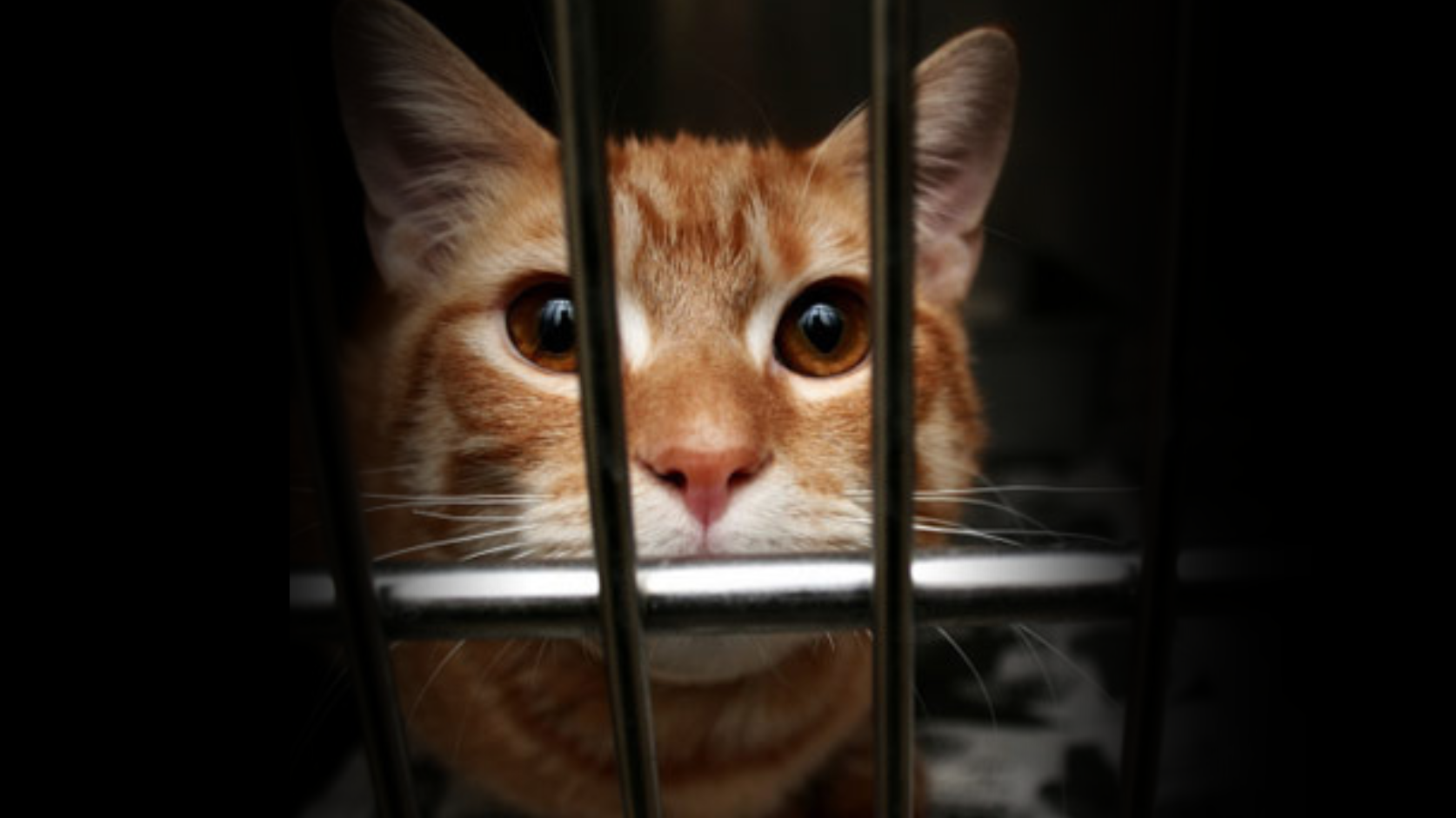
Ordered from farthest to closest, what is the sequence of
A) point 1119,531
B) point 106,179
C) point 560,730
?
1. point 1119,531
2. point 560,730
3. point 106,179

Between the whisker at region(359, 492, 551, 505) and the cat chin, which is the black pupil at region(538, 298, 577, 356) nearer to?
the whisker at region(359, 492, 551, 505)

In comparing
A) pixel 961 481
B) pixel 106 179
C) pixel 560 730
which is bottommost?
pixel 560 730

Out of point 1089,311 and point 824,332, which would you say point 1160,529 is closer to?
point 824,332

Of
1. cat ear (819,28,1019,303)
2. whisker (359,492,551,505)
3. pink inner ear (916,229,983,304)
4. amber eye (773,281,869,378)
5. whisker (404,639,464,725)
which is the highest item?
cat ear (819,28,1019,303)

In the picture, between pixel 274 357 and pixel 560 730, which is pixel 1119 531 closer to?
pixel 560 730

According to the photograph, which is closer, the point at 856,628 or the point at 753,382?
the point at 856,628

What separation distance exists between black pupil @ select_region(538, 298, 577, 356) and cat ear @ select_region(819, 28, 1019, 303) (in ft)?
1.07

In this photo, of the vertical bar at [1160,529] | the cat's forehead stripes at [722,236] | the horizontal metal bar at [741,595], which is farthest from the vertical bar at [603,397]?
the cat's forehead stripes at [722,236]

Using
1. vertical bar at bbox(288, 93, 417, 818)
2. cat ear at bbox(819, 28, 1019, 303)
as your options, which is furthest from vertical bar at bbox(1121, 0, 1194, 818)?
cat ear at bbox(819, 28, 1019, 303)

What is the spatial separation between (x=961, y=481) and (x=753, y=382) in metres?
0.32

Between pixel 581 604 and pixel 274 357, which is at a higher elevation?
pixel 274 357

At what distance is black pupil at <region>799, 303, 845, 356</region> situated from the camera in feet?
3.10

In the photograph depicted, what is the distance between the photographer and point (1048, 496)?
170cm

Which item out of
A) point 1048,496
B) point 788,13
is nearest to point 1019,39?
point 788,13
